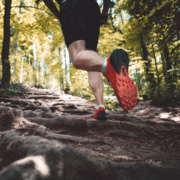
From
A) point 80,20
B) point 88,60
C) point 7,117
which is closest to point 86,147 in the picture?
point 88,60

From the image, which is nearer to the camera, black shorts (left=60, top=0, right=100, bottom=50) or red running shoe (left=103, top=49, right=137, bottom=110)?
red running shoe (left=103, top=49, right=137, bottom=110)

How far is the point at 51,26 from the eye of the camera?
939 cm

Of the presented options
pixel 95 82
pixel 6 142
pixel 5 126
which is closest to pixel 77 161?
pixel 6 142

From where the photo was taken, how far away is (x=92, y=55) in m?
1.60

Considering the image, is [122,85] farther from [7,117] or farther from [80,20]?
[7,117]

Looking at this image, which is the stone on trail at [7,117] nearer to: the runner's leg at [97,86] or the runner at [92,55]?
the runner at [92,55]

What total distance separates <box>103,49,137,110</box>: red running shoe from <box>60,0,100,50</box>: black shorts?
1.82 ft

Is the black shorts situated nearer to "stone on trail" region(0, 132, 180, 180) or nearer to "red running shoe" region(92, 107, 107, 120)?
"red running shoe" region(92, 107, 107, 120)

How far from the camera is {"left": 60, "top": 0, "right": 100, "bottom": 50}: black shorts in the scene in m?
1.77

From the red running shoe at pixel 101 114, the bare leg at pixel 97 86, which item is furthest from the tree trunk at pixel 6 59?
the red running shoe at pixel 101 114

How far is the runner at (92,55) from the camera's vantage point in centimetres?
155

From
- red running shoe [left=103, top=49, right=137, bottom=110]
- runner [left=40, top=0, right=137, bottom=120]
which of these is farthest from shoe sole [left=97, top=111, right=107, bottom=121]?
red running shoe [left=103, top=49, right=137, bottom=110]

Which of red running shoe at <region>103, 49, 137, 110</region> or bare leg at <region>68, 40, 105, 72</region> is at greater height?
bare leg at <region>68, 40, 105, 72</region>

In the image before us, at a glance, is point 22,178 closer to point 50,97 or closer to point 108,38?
point 50,97
